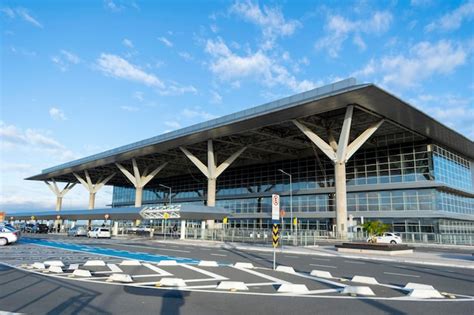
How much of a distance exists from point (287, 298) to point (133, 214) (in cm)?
4072

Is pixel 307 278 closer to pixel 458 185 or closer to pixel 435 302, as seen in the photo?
pixel 435 302

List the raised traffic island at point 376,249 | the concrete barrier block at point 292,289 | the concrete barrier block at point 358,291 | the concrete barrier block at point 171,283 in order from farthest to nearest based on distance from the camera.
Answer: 1. the raised traffic island at point 376,249
2. the concrete barrier block at point 171,283
3. the concrete barrier block at point 292,289
4. the concrete barrier block at point 358,291

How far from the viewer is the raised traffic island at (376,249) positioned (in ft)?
87.8

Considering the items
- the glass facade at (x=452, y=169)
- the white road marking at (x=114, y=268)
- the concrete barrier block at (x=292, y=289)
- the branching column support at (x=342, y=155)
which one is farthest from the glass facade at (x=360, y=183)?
the concrete barrier block at (x=292, y=289)

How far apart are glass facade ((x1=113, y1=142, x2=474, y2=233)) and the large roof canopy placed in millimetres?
1814

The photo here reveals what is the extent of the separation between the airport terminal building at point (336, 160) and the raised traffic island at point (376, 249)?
30.3 feet

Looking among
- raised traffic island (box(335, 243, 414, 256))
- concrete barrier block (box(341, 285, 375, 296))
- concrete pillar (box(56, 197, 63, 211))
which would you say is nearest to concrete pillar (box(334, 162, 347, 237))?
raised traffic island (box(335, 243, 414, 256))

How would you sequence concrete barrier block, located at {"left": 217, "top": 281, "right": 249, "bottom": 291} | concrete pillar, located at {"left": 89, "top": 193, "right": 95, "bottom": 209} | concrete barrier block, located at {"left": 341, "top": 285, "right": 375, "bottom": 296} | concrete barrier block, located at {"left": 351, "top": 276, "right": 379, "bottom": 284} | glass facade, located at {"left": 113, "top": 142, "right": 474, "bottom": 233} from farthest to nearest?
concrete pillar, located at {"left": 89, "top": 193, "right": 95, "bottom": 209}
glass facade, located at {"left": 113, "top": 142, "right": 474, "bottom": 233}
concrete barrier block, located at {"left": 351, "top": 276, "right": 379, "bottom": 284}
concrete barrier block, located at {"left": 217, "top": 281, "right": 249, "bottom": 291}
concrete barrier block, located at {"left": 341, "top": 285, "right": 375, "bottom": 296}

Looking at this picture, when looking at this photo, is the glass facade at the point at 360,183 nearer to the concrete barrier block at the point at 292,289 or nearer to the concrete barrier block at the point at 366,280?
the concrete barrier block at the point at 366,280

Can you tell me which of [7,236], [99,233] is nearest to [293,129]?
[99,233]

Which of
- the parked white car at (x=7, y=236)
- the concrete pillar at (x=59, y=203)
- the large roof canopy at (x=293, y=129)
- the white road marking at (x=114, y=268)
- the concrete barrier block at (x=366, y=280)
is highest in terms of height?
the large roof canopy at (x=293, y=129)

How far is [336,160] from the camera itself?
133ft

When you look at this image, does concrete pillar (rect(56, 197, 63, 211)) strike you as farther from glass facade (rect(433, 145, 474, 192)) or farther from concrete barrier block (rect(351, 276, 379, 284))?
concrete barrier block (rect(351, 276, 379, 284))

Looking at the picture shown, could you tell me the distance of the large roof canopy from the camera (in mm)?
35656
